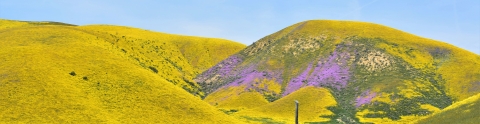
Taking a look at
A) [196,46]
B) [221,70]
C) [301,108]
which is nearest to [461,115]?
[301,108]

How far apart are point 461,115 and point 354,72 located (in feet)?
169

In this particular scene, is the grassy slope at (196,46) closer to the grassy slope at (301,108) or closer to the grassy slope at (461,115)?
the grassy slope at (301,108)

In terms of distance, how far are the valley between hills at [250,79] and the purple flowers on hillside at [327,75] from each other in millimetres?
256

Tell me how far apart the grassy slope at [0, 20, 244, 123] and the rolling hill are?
70.1 feet

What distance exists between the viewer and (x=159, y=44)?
5714 inches

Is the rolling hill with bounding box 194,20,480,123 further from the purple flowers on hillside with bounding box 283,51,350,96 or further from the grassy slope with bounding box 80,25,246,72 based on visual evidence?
the grassy slope with bounding box 80,25,246,72

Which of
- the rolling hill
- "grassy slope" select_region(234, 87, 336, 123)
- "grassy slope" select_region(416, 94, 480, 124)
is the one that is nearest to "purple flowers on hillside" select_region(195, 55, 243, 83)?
the rolling hill

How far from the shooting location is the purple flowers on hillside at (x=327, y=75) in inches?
3900

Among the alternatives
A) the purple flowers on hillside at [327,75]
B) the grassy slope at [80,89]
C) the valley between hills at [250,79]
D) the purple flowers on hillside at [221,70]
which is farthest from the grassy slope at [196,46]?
the grassy slope at [80,89]

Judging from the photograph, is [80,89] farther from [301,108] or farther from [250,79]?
[250,79]

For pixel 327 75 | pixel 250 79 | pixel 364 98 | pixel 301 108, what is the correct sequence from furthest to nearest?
pixel 250 79, pixel 327 75, pixel 364 98, pixel 301 108

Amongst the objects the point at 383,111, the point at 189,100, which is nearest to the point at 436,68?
the point at 383,111

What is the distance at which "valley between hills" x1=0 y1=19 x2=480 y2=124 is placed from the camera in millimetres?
60531

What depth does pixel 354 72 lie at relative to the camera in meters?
103
